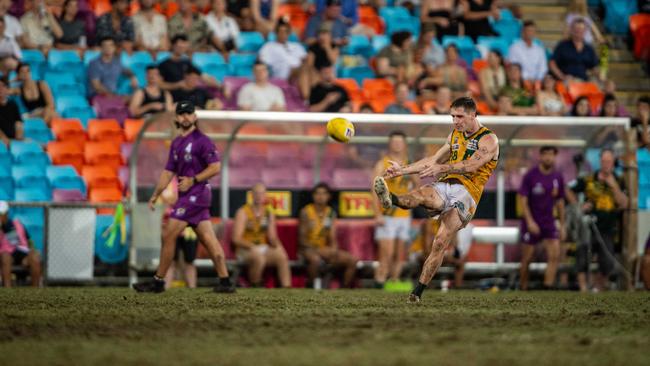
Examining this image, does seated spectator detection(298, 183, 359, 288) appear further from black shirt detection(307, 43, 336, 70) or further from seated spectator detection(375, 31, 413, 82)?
seated spectator detection(375, 31, 413, 82)

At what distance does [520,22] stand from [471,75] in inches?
112

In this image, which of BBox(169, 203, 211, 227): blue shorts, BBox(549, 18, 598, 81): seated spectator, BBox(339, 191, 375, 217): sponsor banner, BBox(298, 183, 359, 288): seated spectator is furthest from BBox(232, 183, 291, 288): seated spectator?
BBox(549, 18, 598, 81): seated spectator

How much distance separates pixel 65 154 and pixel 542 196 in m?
7.10

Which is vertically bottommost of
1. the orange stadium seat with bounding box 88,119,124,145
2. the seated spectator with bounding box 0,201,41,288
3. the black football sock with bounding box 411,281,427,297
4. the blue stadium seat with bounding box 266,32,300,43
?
the black football sock with bounding box 411,281,427,297

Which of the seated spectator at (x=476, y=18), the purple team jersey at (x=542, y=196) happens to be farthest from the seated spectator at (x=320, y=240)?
the seated spectator at (x=476, y=18)

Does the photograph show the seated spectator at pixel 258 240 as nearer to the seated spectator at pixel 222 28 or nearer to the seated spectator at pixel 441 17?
the seated spectator at pixel 222 28

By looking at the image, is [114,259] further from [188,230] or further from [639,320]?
[639,320]

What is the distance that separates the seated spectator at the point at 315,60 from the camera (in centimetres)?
2067

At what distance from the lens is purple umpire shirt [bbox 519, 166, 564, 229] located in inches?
711

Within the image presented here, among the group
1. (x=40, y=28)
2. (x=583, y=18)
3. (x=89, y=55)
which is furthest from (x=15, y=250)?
(x=583, y=18)

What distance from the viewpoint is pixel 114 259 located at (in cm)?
1766

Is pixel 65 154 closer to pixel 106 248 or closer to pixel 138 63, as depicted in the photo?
pixel 106 248

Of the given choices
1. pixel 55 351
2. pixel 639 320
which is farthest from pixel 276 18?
pixel 55 351

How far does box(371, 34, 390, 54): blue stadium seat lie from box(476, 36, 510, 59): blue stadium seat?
1888 mm
